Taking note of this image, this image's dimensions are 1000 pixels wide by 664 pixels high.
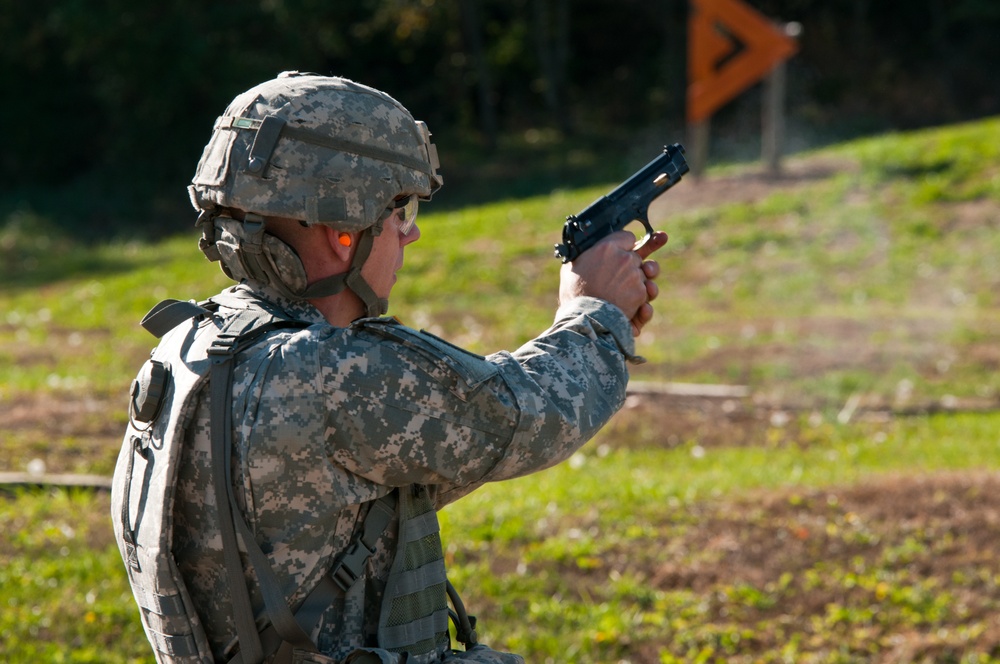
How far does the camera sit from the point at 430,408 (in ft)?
6.65

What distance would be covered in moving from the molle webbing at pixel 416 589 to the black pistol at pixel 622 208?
2.00ft

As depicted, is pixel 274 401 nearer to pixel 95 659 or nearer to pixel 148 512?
pixel 148 512

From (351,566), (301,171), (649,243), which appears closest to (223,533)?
(351,566)

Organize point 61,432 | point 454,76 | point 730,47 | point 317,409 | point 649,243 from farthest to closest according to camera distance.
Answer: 1. point 454,76
2. point 730,47
3. point 61,432
4. point 649,243
5. point 317,409

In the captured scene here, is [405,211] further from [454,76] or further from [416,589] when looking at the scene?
[454,76]

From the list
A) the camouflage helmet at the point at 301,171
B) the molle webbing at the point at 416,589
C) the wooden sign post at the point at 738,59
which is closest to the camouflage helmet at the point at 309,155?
the camouflage helmet at the point at 301,171

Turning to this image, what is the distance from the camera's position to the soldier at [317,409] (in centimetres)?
201

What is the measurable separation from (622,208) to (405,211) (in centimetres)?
55

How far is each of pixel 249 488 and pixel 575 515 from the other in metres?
3.91

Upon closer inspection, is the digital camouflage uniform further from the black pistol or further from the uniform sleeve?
the black pistol

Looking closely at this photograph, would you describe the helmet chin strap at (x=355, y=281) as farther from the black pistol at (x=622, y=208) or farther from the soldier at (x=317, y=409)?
the black pistol at (x=622, y=208)

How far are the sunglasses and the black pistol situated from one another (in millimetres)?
325

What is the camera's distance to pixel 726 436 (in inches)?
305

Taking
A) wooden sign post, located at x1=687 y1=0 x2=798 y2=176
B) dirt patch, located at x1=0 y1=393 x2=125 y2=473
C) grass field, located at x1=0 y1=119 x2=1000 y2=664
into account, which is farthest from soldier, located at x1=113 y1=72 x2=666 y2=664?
wooden sign post, located at x1=687 y1=0 x2=798 y2=176
